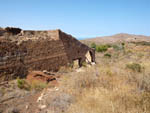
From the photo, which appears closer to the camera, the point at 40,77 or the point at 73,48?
the point at 40,77

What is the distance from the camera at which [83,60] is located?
12609 millimetres

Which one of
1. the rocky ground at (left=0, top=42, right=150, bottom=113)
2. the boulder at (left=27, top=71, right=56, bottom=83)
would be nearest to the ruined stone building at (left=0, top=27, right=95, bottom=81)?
the boulder at (left=27, top=71, right=56, bottom=83)

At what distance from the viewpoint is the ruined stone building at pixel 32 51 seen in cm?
679

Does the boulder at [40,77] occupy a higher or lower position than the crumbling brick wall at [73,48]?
lower

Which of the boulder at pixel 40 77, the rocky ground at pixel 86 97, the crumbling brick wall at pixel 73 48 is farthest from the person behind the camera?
the crumbling brick wall at pixel 73 48

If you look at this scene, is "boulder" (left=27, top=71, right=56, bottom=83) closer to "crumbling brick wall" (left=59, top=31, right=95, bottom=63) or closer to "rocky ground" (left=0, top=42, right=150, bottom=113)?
"rocky ground" (left=0, top=42, right=150, bottom=113)

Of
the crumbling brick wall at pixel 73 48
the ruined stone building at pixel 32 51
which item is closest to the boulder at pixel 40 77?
the ruined stone building at pixel 32 51

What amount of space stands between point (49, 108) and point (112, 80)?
250 cm

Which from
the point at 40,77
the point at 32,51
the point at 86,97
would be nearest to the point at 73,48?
the point at 32,51

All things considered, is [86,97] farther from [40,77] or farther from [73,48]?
[73,48]

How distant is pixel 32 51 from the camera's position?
798cm

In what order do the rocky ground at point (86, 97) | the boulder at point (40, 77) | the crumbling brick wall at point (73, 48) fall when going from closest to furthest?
the rocky ground at point (86, 97) < the boulder at point (40, 77) < the crumbling brick wall at point (73, 48)

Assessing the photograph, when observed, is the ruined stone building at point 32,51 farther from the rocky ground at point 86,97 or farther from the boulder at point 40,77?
the rocky ground at point 86,97

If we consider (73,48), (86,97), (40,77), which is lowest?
(40,77)
